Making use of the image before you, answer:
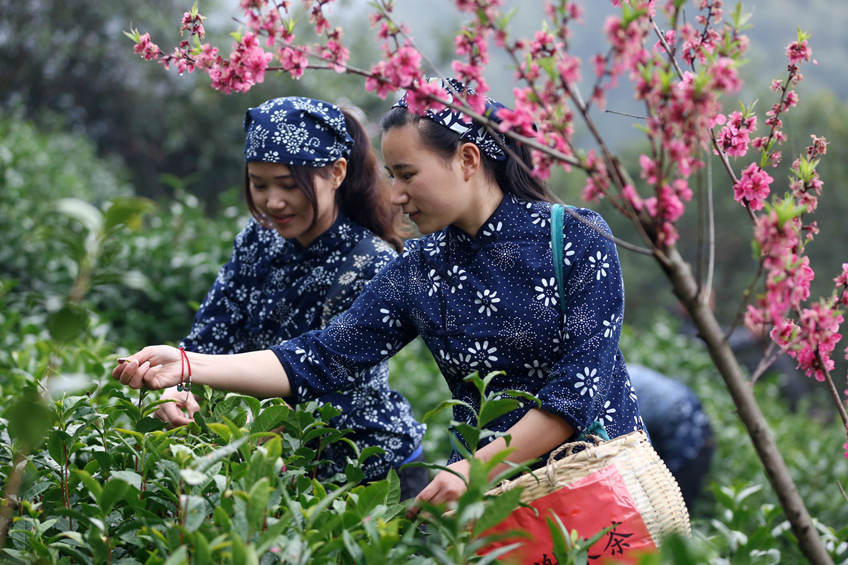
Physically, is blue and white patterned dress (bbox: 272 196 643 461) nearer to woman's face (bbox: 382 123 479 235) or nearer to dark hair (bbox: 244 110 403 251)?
woman's face (bbox: 382 123 479 235)

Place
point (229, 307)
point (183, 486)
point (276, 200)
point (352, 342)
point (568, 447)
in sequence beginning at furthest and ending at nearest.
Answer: point (229, 307)
point (276, 200)
point (352, 342)
point (568, 447)
point (183, 486)

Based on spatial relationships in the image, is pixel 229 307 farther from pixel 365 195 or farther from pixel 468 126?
pixel 468 126

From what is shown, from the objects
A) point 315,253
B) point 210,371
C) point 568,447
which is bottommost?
point 568,447

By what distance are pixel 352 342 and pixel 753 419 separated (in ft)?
3.64

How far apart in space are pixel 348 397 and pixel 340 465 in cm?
20

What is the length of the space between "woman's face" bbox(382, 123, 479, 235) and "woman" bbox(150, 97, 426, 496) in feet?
1.76

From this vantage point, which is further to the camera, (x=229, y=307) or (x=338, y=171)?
(x=229, y=307)

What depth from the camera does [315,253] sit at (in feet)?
8.66

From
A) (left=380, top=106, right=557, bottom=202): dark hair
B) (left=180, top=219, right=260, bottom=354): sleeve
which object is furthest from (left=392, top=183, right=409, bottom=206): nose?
→ (left=180, top=219, right=260, bottom=354): sleeve

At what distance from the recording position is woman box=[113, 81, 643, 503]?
Result: 187 centimetres

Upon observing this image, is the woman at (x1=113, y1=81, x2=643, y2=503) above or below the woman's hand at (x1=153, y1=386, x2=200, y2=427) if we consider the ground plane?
above

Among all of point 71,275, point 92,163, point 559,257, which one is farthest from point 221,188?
point 559,257

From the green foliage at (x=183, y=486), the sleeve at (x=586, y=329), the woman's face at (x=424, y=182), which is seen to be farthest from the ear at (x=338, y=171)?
the sleeve at (x=586, y=329)

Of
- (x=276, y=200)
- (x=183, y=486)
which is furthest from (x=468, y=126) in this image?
(x=183, y=486)
